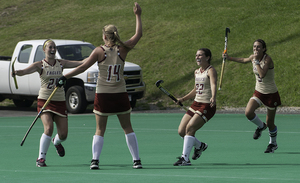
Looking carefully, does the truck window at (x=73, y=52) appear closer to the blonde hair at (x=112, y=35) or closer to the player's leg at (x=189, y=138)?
the player's leg at (x=189, y=138)

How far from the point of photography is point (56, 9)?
1581 inches

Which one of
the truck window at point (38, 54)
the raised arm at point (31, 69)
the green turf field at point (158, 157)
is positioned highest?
the truck window at point (38, 54)

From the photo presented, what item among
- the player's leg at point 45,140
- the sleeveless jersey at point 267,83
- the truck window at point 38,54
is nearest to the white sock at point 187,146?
the player's leg at point 45,140

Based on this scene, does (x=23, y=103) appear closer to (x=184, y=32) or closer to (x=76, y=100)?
(x=76, y=100)

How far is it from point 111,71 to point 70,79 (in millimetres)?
10743

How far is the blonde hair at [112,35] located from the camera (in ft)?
23.3

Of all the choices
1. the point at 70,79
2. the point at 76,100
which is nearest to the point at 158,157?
the point at 76,100

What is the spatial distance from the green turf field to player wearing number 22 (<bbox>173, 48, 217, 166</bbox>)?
25 cm

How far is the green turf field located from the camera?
6723mm

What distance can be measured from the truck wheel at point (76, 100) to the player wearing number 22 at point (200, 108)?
30.6 ft

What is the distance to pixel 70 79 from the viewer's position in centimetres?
1766

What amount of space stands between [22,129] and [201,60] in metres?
7.22

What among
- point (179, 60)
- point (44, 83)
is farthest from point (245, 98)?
point (44, 83)

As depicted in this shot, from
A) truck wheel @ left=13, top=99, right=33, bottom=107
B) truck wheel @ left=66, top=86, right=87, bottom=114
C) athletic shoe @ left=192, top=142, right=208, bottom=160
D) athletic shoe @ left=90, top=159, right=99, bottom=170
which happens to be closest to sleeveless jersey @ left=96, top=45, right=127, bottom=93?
athletic shoe @ left=90, top=159, right=99, bottom=170
